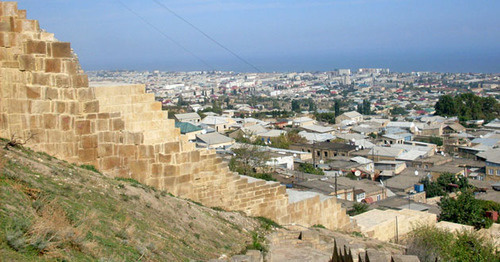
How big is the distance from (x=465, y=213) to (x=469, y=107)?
62.1 m

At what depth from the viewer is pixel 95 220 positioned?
242 inches

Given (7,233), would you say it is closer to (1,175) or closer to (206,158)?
(1,175)

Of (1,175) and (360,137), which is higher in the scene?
(1,175)

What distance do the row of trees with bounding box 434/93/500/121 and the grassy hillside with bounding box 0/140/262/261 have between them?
72.2 m

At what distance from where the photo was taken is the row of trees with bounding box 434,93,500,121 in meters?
75.1

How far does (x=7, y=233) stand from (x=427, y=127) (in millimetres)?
60039

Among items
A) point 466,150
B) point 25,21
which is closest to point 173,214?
point 25,21

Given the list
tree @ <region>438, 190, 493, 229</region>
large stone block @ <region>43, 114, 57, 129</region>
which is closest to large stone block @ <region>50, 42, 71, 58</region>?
large stone block @ <region>43, 114, 57, 129</region>

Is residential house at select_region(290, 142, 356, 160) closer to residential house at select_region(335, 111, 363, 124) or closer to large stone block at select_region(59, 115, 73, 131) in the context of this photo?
residential house at select_region(335, 111, 363, 124)

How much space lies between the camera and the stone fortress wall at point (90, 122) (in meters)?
8.57

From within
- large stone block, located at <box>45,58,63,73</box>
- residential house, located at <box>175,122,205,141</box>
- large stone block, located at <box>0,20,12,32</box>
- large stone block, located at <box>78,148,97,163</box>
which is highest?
large stone block, located at <box>0,20,12,32</box>

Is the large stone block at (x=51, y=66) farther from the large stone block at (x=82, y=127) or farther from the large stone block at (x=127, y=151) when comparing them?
the large stone block at (x=127, y=151)

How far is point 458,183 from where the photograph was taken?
3139cm

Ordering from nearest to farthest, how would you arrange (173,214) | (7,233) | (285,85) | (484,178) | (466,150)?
(7,233)
(173,214)
(484,178)
(466,150)
(285,85)
